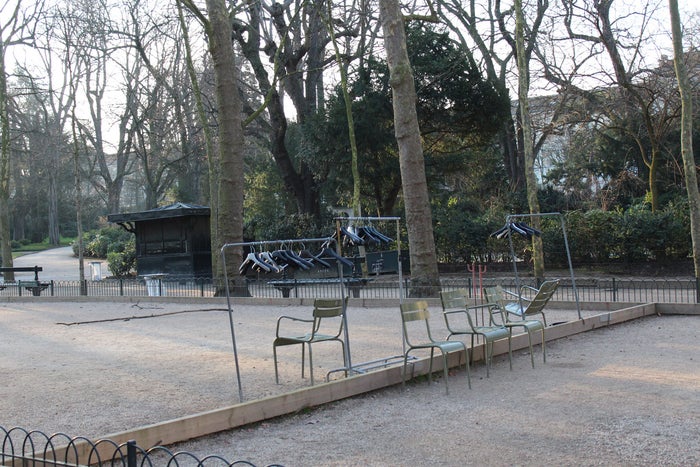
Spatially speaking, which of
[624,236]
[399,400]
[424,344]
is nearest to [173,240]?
[624,236]

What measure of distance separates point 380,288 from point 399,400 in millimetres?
15264

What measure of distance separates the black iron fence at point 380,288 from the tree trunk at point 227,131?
1.61 m

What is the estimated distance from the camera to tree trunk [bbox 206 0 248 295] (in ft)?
73.9

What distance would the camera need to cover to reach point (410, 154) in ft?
63.8

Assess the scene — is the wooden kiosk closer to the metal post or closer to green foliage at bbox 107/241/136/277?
green foliage at bbox 107/241/136/277

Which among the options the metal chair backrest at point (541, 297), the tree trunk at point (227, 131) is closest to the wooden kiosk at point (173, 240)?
the tree trunk at point (227, 131)

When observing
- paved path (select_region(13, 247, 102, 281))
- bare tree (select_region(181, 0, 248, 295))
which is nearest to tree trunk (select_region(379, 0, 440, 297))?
bare tree (select_region(181, 0, 248, 295))

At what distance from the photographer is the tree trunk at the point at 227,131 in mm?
22531

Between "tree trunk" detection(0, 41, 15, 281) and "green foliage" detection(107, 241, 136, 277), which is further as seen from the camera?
"green foliage" detection(107, 241, 136, 277)

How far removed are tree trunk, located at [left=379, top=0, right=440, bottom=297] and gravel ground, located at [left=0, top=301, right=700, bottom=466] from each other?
5.99m

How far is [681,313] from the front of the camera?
15.0m

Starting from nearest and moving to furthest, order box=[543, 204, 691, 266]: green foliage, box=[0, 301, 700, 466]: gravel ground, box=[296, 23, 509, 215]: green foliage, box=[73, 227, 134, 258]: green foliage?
1. box=[0, 301, 700, 466]: gravel ground
2. box=[543, 204, 691, 266]: green foliage
3. box=[296, 23, 509, 215]: green foliage
4. box=[73, 227, 134, 258]: green foliage

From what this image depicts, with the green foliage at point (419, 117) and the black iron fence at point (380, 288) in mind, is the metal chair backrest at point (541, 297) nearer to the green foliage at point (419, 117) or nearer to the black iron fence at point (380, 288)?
the black iron fence at point (380, 288)

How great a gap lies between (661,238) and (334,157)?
503 inches
